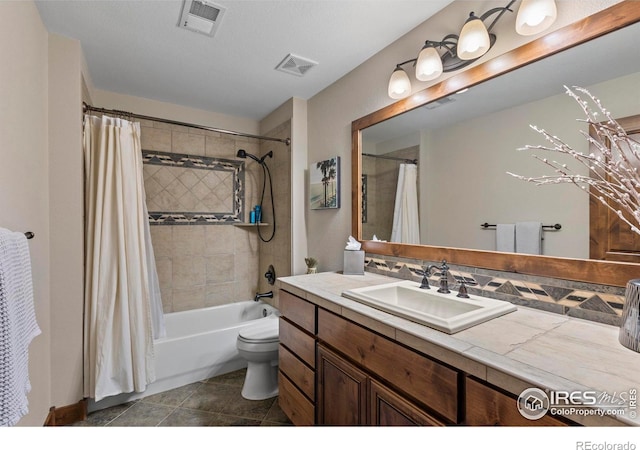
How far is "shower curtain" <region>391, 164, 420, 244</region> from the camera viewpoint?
1.75 meters

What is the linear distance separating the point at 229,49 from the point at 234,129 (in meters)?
1.33

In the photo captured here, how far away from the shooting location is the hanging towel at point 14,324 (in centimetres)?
83

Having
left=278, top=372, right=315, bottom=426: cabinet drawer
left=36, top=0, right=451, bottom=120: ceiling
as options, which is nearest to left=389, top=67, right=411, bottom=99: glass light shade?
left=36, top=0, right=451, bottom=120: ceiling

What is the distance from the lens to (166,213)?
2.88m

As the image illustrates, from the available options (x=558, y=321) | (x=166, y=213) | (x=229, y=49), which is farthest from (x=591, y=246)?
(x=166, y=213)

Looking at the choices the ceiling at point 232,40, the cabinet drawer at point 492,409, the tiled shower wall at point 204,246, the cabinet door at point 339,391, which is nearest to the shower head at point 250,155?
the tiled shower wall at point 204,246

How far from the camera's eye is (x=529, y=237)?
1235 millimetres

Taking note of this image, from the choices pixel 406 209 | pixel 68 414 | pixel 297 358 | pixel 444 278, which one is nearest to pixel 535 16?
pixel 406 209

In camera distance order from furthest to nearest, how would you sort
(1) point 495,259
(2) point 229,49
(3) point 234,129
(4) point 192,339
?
(3) point 234,129 < (4) point 192,339 < (2) point 229,49 < (1) point 495,259

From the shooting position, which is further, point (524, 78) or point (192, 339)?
point (192, 339)

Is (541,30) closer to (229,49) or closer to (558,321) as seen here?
(558,321)

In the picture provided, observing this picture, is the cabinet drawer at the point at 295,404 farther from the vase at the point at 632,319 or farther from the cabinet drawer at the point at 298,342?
the vase at the point at 632,319

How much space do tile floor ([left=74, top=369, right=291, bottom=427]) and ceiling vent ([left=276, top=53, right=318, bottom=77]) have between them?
2.40m

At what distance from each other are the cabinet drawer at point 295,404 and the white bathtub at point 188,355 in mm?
877
